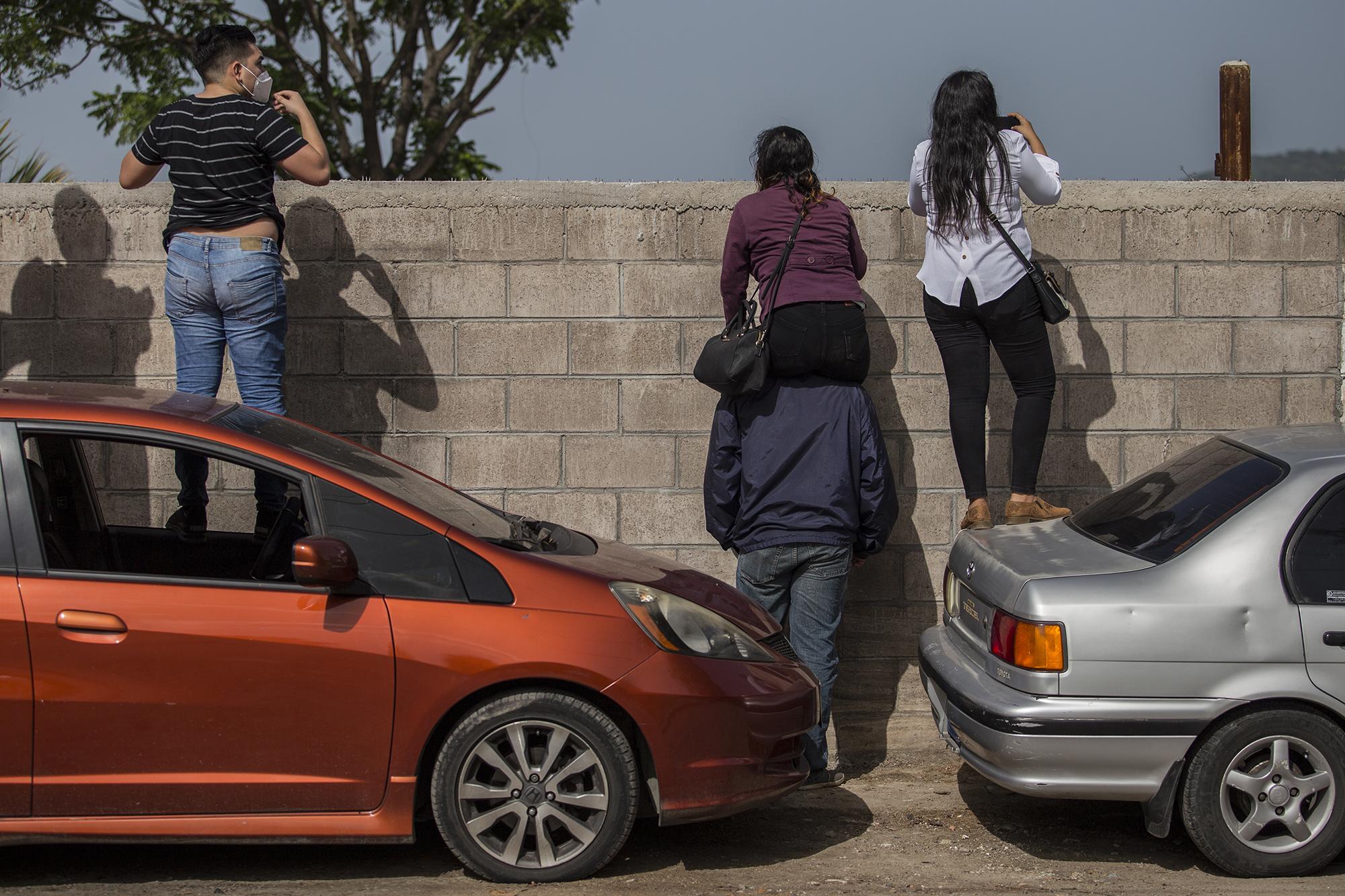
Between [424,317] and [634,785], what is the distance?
2.92 metres

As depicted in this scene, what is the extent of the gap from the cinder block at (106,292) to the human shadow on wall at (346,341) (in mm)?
652

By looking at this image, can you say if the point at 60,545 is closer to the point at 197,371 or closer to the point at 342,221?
the point at 197,371

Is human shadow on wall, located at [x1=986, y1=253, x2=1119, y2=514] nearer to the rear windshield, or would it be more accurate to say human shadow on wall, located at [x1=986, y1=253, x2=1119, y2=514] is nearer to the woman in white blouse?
the woman in white blouse

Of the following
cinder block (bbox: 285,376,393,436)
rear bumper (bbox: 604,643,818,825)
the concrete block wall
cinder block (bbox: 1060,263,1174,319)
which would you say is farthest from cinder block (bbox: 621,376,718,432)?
rear bumper (bbox: 604,643,818,825)

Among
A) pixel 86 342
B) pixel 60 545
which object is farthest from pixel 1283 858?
pixel 86 342

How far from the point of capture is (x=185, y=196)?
5.86 metres

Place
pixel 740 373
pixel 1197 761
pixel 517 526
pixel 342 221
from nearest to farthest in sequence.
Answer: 1. pixel 1197 761
2. pixel 517 526
3. pixel 740 373
4. pixel 342 221

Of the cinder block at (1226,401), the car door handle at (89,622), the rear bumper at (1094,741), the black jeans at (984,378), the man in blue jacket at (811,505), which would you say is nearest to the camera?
the car door handle at (89,622)

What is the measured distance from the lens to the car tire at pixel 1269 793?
4.39 meters

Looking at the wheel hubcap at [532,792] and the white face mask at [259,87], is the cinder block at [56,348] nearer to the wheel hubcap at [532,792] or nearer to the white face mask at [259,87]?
the white face mask at [259,87]

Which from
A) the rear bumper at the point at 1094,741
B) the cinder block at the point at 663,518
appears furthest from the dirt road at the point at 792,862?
the cinder block at the point at 663,518

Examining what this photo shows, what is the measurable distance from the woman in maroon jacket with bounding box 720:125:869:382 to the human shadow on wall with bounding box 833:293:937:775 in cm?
68

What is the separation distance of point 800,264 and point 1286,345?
8.30 feet

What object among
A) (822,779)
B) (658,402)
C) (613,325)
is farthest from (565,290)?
(822,779)
